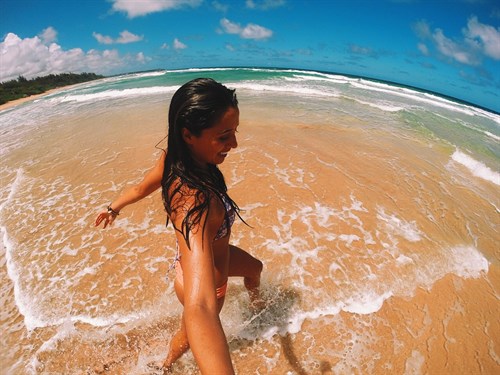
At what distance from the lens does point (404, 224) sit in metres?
5.25

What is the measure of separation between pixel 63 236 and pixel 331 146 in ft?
23.7

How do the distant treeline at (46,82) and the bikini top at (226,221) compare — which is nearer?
the bikini top at (226,221)

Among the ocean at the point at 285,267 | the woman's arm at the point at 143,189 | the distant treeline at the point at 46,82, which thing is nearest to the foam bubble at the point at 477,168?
the ocean at the point at 285,267

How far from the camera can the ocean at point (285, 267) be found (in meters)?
3.03

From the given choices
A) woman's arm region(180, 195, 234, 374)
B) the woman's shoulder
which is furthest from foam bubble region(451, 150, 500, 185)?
woman's arm region(180, 195, 234, 374)

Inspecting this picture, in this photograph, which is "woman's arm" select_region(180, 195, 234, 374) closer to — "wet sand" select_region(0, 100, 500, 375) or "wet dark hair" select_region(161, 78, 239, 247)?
"wet dark hair" select_region(161, 78, 239, 247)

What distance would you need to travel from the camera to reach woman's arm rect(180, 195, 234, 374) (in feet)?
3.57

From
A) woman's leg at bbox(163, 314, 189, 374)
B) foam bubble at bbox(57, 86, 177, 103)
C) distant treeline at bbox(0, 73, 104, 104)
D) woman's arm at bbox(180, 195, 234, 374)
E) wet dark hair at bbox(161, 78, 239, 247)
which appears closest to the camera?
woman's arm at bbox(180, 195, 234, 374)

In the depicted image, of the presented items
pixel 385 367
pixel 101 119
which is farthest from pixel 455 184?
pixel 101 119

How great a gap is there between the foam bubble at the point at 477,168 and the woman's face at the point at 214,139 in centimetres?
962

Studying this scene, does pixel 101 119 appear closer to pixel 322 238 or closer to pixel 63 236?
pixel 63 236

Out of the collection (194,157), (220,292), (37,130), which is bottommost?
(37,130)

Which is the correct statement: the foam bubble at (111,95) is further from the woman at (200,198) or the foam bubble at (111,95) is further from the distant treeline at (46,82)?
the woman at (200,198)

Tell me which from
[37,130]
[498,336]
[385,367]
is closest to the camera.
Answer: [385,367]
